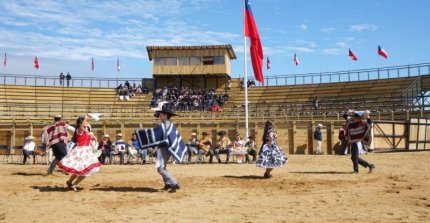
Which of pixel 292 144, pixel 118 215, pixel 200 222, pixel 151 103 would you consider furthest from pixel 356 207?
pixel 151 103

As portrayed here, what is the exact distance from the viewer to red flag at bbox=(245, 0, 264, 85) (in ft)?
79.9

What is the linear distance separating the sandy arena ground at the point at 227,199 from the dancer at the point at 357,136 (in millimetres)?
774

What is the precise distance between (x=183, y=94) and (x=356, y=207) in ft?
117

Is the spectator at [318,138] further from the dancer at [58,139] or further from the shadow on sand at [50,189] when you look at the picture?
the shadow on sand at [50,189]

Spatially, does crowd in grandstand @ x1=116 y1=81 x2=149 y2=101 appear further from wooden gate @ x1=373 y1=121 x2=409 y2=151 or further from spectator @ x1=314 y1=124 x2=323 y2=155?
wooden gate @ x1=373 y1=121 x2=409 y2=151

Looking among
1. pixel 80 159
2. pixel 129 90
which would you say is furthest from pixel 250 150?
pixel 129 90

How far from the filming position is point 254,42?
79.9 ft

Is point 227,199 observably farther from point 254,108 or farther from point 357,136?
point 254,108

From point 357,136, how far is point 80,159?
8396 mm

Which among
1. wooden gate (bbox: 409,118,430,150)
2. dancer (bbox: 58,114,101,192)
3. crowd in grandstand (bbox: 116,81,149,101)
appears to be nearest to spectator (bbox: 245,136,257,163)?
dancer (bbox: 58,114,101,192)

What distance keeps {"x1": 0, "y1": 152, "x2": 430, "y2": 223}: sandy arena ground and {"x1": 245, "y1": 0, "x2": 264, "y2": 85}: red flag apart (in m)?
11.7

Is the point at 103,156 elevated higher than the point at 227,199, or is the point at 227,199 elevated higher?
the point at 103,156

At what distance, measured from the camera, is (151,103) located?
41.0 metres

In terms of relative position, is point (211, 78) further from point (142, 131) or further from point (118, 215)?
point (118, 215)
